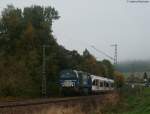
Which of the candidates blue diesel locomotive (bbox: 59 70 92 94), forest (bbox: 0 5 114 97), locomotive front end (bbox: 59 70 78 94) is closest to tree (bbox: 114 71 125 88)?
forest (bbox: 0 5 114 97)

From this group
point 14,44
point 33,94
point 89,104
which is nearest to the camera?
point 89,104

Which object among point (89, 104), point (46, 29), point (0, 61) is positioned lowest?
point (89, 104)

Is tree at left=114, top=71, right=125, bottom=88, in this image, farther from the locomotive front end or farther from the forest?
the locomotive front end

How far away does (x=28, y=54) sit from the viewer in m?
75.0

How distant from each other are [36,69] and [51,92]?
166 inches

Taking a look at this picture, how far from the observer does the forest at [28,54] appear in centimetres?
6550

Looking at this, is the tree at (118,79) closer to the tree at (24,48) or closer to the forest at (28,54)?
the forest at (28,54)

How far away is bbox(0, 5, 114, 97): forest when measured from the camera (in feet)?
215

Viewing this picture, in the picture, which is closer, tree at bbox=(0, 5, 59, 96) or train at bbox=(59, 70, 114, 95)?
train at bbox=(59, 70, 114, 95)

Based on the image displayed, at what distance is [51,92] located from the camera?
7175 cm

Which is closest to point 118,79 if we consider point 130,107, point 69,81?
point 69,81

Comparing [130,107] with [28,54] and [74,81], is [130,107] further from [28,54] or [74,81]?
[28,54]

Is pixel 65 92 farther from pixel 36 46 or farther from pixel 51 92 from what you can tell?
pixel 36 46

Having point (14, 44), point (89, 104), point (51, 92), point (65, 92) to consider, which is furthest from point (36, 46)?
point (89, 104)
